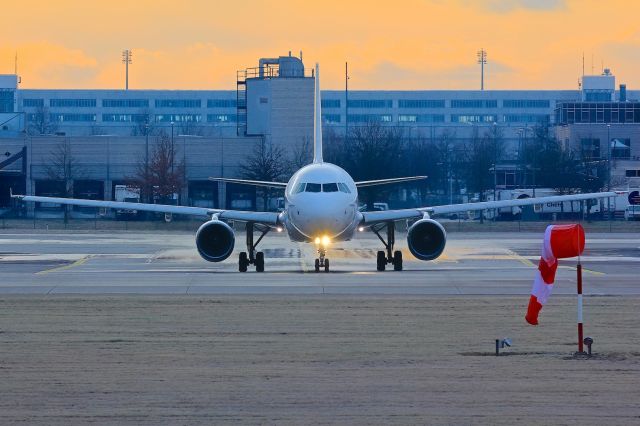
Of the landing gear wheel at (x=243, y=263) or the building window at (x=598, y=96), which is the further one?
the building window at (x=598, y=96)

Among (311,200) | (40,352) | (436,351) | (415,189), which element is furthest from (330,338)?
(415,189)

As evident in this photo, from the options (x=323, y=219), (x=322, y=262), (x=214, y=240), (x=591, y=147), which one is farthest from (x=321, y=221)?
(x=591, y=147)

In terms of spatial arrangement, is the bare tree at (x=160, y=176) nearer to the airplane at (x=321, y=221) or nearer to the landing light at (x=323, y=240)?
the airplane at (x=321, y=221)

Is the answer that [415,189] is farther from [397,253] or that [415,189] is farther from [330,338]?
[330,338]

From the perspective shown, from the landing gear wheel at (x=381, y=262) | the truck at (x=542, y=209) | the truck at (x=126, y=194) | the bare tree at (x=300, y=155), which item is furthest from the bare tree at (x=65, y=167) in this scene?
the landing gear wheel at (x=381, y=262)

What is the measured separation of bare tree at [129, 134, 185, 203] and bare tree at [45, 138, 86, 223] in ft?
15.5

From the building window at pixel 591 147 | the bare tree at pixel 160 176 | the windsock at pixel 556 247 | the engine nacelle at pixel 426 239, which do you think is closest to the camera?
the windsock at pixel 556 247

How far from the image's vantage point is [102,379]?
18391 mm

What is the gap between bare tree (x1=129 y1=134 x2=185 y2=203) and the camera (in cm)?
9838

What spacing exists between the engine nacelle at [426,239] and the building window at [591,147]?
74.0 meters

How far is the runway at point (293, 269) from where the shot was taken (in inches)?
1363

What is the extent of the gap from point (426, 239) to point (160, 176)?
188 ft

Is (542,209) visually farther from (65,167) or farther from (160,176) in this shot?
(65,167)

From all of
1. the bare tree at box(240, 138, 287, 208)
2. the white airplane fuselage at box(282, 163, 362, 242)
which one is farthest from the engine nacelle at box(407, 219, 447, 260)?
the bare tree at box(240, 138, 287, 208)
